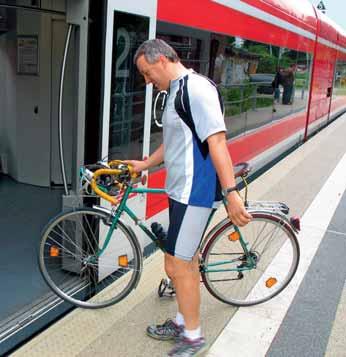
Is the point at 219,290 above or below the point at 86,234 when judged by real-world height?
below

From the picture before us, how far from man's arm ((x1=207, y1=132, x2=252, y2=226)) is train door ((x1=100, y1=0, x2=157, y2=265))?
1196mm

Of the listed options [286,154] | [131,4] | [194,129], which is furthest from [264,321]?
[286,154]

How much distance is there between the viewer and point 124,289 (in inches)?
127

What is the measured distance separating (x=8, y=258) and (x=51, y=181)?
1.99 meters

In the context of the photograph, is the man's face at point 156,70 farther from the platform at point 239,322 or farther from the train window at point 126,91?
the platform at point 239,322

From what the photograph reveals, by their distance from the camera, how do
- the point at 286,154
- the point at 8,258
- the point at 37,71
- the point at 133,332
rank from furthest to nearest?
the point at 286,154 < the point at 37,71 < the point at 8,258 < the point at 133,332

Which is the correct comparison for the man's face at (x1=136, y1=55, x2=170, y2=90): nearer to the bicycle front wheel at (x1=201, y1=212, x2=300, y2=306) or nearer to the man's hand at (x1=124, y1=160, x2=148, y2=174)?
the man's hand at (x1=124, y1=160, x2=148, y2=174)

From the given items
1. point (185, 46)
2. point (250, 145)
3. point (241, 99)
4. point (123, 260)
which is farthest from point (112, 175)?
point (250, 145)

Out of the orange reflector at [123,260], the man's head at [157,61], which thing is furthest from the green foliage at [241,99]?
the man's head at [157,61]

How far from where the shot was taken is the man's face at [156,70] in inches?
95.5

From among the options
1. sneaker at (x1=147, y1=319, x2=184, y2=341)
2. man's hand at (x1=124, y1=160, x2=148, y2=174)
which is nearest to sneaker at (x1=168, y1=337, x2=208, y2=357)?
sneaker at (x1=147, y1=319, x2=184, y2=341)

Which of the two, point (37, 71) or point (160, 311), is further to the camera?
point (37, 71)

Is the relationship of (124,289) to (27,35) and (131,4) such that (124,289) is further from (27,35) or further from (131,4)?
(27,35)

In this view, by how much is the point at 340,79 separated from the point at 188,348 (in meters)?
15.9
